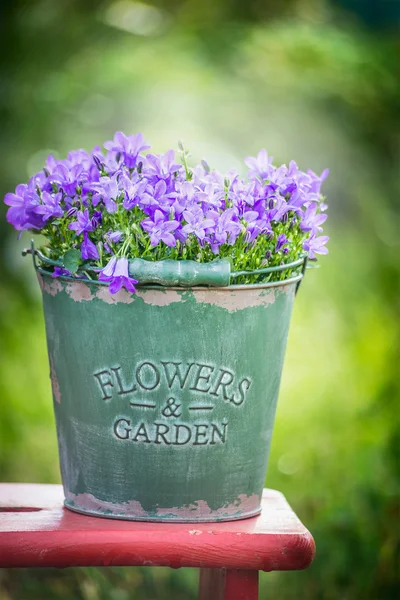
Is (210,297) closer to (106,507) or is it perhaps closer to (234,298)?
(234,298)

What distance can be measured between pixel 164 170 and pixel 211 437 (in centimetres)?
48

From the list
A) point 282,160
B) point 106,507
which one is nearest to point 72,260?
point 106,507

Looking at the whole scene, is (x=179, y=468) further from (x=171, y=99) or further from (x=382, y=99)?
(x=171, y=99)

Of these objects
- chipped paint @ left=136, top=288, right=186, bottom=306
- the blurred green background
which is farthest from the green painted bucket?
the blurred green background

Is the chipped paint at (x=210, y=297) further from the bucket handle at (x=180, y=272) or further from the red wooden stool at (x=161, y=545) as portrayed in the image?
the red wooden stool at (x=161, y=545)

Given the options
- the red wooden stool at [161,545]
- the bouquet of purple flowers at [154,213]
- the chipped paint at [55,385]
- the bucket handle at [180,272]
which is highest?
the bouquet of purple flowers at [154,213]

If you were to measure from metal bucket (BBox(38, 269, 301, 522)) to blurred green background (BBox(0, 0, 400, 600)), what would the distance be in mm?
1054

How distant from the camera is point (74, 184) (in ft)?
4.35

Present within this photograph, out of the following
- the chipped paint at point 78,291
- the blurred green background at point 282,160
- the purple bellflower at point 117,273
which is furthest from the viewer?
the blurred green background at point 282,160

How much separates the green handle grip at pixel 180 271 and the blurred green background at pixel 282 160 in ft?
4.40

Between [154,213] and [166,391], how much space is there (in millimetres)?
311

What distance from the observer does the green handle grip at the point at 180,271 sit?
4.12 ft

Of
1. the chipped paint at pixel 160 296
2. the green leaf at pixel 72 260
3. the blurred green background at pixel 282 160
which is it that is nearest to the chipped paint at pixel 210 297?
the chipped paint at pixel 160 296

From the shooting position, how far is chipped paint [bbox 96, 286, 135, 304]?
130 centimetres
